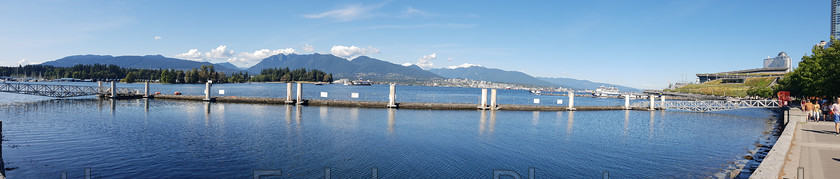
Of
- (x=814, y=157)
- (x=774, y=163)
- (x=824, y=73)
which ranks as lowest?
(x=814, y=157)

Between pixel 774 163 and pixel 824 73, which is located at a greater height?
pixel 824 73

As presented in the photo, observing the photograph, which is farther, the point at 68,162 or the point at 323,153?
the point at 323,153

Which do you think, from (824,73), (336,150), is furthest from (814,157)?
(824,73)

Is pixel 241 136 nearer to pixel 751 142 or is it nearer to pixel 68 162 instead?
pixel 68 162

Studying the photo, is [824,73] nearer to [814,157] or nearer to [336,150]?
[814,157]

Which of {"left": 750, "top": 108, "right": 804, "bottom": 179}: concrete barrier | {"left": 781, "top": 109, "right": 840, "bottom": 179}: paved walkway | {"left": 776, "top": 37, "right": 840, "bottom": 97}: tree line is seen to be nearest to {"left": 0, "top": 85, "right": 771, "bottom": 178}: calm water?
{"left": 750, "top": 108, "right": 804, "bottom": 179}: concrete barrier

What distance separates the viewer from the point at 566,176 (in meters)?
17.5

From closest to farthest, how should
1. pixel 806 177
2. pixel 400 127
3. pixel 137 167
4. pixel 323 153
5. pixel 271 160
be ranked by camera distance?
pixel 806 177 → pixel 137 167 → pixel 271 160 → pixel 323 153 → pixel 400 127

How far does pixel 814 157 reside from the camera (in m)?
14.9

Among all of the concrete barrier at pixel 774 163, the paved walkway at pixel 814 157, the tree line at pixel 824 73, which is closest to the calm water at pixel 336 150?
the concrete barrier at pixel 774 163

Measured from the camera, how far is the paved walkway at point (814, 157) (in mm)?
12336

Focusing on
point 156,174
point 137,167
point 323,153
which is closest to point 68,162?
point 137,167

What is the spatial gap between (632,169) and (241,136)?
72.2ft

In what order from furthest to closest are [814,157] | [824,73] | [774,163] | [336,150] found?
[824,73], [336,150], [814,157], [774,163]
